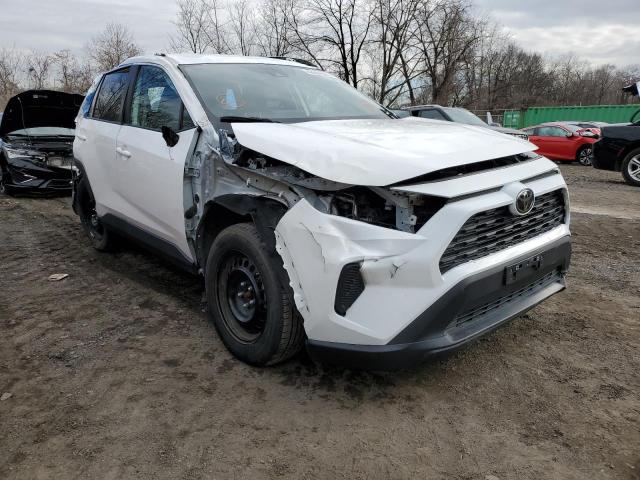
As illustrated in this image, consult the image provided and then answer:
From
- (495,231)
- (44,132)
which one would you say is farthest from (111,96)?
(44,132)

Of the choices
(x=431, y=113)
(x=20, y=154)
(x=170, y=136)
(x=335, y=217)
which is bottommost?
(x=335, y=217)

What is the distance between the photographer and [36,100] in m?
8.37

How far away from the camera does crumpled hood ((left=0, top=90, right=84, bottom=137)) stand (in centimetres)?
827

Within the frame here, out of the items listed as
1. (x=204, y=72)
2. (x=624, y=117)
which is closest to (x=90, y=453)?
(x=204, y=72)

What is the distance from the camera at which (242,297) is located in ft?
9.86

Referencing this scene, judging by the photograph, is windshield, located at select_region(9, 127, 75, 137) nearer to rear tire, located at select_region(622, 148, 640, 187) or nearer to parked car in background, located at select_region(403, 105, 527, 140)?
parked car in background, located at select_region(403, 105, 527, 140)

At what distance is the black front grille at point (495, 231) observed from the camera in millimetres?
2270

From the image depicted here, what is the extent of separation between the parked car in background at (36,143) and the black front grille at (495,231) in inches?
313

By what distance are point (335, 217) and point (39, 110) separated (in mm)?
8330

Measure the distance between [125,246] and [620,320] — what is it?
4.72 metres

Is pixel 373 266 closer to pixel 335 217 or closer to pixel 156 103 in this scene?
pixel 335 217

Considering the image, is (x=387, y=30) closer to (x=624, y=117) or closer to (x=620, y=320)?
(x=624, y=117)

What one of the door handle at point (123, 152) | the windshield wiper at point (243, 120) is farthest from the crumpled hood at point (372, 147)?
the door handle at point (123, 152)

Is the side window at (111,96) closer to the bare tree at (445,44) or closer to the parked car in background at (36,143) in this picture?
the parked car in background at (36,143)
